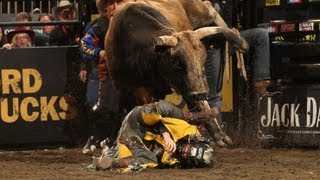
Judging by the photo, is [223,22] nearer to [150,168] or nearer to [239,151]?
[239,151]

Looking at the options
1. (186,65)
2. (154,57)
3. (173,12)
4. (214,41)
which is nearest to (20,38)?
(173,12)

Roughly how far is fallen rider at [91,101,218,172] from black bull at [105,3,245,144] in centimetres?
56

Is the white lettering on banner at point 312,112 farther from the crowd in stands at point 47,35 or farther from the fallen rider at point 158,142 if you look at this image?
the crowd in stands at point 47,35

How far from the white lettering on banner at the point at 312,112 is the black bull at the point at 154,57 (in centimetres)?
143

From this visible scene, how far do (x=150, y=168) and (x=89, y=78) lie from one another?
108 inches

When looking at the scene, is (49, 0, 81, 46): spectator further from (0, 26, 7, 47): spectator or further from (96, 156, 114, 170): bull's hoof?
(96, 156, 114, 170): bull's hoof

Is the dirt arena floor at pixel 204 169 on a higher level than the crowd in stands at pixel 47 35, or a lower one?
lower

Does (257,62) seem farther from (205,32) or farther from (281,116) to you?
(205,32)

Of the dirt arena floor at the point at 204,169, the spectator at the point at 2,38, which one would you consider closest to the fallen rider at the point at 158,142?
the dirt arena floor at the point at 204,169

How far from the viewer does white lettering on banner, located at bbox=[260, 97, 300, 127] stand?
8711mm

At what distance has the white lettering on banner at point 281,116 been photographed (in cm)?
871

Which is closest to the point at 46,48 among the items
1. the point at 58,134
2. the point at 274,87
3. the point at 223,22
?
the point at 58,134

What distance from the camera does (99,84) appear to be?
29.1 ft

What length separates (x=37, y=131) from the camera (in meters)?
9.12
